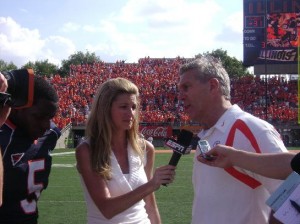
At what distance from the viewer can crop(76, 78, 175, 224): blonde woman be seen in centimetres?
326

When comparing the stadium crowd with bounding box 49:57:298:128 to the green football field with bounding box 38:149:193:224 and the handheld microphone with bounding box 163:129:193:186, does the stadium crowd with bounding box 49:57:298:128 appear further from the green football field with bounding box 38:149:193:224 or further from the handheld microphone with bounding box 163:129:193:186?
the handheld microphone with bounding box 163:129:193:186

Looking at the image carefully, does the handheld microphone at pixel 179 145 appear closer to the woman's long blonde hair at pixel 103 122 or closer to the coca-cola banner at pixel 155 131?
the woman's long blonde hair at pixel 103 122

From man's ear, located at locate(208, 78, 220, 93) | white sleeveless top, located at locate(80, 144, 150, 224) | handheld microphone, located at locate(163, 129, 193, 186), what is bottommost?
white sleeveless top, located at locate(80, 144, 150, 224)

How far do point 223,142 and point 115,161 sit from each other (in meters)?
0.86

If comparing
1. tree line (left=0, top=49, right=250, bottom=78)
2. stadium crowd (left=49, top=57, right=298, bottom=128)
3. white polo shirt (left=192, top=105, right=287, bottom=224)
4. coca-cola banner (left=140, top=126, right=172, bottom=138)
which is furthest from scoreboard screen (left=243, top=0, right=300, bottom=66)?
tree line (left=0, top=49, right=250, bottom=78)

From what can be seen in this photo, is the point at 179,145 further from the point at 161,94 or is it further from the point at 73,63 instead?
the point at 73,63

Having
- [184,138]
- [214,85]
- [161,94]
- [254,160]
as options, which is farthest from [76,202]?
[161,94]

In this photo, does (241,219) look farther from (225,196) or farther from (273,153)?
(273,153)

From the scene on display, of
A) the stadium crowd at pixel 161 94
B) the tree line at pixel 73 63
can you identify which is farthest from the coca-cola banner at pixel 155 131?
the tree line at pixel 73 63

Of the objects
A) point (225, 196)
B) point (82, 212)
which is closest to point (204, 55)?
point (225, 196)

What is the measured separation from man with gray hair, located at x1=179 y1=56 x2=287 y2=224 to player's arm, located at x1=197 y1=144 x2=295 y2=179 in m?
0.17

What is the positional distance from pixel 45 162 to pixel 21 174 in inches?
8.9

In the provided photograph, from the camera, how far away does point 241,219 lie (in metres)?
2.80

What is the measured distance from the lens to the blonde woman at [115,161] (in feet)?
10.7
